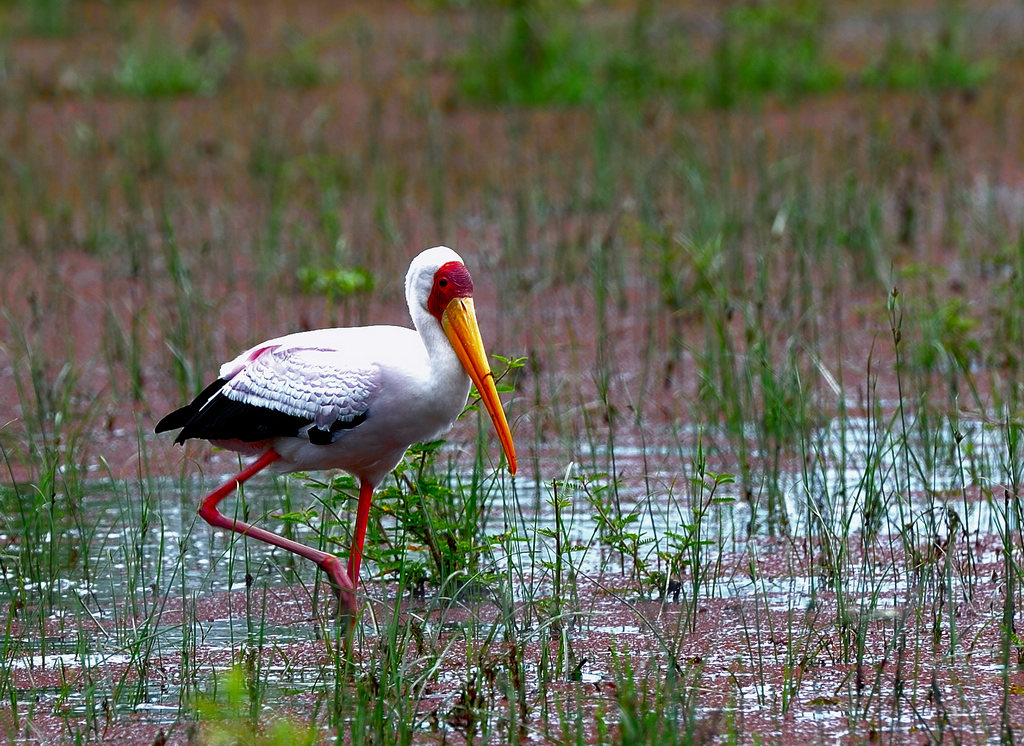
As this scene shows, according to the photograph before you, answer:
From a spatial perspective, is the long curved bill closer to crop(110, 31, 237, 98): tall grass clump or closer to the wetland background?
the wetland background

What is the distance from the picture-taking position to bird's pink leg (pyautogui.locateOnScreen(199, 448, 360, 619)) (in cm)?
438

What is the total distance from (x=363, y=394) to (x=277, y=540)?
518 millimetres

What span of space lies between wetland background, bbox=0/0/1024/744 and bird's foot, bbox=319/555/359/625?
0.26ft

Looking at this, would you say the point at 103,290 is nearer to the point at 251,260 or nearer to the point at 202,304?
the point at 251,260

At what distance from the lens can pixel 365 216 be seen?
939 cm

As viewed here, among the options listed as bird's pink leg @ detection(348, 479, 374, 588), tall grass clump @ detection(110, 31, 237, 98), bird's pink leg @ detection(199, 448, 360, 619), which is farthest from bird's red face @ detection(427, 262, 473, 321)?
tall grass clump @ detection(110, 31, 237, 98)

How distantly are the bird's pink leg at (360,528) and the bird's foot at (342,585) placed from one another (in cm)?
3

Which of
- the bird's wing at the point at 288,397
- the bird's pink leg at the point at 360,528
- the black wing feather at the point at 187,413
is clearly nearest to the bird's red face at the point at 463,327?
the bird's wing at the point at 288,397

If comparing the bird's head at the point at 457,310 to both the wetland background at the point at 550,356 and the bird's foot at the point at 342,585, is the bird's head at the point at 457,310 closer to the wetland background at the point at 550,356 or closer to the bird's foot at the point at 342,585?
the wetland background at the point at 550,356

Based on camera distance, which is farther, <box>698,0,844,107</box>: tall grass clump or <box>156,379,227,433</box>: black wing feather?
<box>698,0,844,107</box>: tall grass clump

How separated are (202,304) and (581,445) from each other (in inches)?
68.4

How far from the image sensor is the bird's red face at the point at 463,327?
4.36 metres

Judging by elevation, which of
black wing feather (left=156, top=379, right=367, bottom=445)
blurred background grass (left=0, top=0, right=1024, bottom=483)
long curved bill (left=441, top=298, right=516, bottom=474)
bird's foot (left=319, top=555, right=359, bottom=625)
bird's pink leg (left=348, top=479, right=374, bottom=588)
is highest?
blurred background grass (left=0, top=0, right=1024, bottom=483)

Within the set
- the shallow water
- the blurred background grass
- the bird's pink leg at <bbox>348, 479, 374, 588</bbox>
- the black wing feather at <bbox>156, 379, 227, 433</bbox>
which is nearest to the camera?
the shallow water
